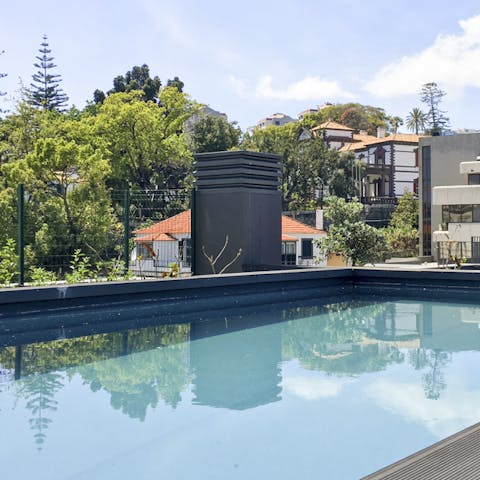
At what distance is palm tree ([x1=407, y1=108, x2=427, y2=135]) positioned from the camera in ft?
307

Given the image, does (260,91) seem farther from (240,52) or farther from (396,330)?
(396,330)

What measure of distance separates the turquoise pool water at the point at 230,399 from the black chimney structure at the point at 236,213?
3909 millimetres

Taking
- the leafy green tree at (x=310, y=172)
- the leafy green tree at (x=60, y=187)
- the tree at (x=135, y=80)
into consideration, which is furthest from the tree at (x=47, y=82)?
the leafy green tree at (x=60, y=187)

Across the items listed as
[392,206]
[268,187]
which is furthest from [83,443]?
[392,206]

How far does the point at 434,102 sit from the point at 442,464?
284 ft

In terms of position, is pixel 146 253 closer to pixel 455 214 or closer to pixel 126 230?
pixel 126 230

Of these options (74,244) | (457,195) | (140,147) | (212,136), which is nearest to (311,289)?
(74,244)

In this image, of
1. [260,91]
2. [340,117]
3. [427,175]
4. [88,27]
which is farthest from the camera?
[260,91]

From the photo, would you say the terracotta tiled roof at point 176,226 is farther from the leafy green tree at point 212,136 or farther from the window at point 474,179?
the leafy green tree at point 212,136

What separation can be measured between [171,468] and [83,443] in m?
0.71

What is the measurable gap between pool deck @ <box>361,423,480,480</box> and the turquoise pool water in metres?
0.63

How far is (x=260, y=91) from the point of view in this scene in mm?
112062

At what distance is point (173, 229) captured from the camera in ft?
93.8

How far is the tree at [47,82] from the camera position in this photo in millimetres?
69938
